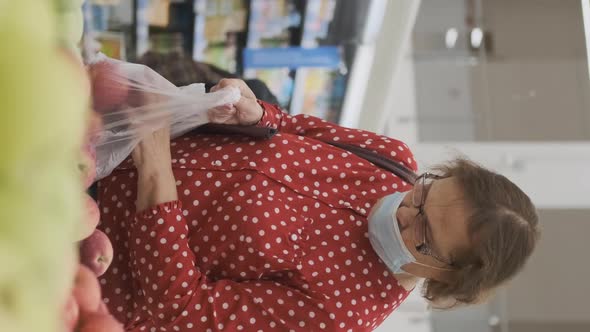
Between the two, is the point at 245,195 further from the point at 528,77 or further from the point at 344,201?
the point at 528,77

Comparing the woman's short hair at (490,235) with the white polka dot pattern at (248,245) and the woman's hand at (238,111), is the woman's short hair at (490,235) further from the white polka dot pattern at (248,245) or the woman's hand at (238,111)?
the woman's hand at (238,111)

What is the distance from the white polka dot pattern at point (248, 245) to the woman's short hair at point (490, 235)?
13 centimetres

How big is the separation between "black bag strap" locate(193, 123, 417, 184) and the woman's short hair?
0.12 metres

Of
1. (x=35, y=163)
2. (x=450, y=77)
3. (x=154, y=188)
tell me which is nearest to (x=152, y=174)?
(x=154, y=188)

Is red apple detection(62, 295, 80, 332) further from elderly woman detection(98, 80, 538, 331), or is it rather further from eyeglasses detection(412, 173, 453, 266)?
eyeglasses detection(412, 173, 453, 266)

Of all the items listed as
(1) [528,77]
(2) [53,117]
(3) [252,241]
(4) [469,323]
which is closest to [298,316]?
(3) [252,241]

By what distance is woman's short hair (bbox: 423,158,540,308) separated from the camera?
1.13m

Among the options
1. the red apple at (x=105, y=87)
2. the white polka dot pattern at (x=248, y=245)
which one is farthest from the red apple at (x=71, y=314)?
the white polka dot pattern at (x=248, y=245)

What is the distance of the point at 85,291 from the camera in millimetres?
399

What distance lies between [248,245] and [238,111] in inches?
9.1

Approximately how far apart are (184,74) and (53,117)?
1623 millimetres

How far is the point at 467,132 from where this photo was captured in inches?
143

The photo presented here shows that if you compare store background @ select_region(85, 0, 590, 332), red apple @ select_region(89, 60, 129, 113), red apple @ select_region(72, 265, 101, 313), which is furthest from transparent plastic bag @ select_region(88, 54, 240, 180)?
store background @ select_region(85, 0, 590, 332)

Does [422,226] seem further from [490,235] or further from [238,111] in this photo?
[238,111]
